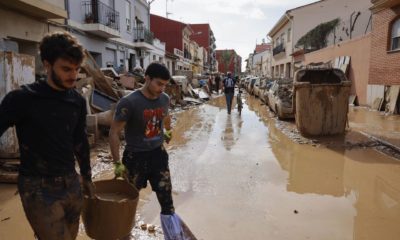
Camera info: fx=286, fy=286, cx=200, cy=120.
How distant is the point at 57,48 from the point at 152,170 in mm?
1385

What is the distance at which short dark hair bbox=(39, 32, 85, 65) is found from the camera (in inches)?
64.8

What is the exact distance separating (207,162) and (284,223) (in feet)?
8.11

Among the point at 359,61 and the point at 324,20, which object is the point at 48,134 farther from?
the point at 324,20

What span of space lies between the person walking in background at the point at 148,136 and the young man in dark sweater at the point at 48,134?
71cm

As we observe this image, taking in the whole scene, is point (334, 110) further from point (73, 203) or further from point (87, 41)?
point (87, 41)

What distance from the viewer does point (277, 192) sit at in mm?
4027

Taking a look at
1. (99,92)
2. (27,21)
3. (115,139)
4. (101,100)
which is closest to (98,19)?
(27,21)

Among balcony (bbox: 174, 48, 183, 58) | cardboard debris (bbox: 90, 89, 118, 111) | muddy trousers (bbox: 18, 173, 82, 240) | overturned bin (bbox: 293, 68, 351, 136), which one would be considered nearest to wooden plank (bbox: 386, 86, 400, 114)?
overturned bin (bbox: 293, 68, 351, 136)

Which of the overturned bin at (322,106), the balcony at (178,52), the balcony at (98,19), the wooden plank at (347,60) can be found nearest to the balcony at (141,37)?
the balcony at (98,19)

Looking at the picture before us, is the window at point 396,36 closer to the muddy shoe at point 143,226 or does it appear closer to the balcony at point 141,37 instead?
the muddy shoe at point 143,226

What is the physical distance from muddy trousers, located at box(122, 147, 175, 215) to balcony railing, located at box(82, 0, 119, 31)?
1289 centimetres

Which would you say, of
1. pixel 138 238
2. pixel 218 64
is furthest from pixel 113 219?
pixel 218 64

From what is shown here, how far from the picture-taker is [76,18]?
12.9 metres

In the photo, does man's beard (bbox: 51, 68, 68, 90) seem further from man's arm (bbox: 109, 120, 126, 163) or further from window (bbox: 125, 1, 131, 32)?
window (bbox: 125, 1, 131, 32)
